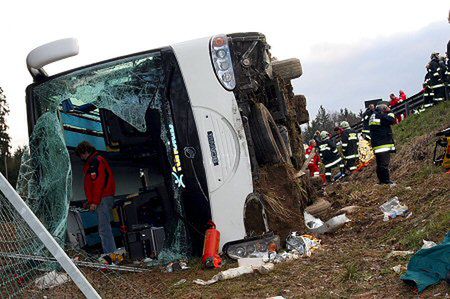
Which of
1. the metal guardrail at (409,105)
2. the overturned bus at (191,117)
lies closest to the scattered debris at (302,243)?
the overturned bus at (191,117)

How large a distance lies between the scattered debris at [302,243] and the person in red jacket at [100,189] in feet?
7.50

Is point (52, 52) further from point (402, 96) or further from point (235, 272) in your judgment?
point (402, 96)

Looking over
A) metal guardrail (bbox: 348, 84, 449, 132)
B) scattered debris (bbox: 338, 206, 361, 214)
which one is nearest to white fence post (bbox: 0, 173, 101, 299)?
scattered debris (bbox: 338, 206, 361, 214)

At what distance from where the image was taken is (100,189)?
24.2 ft

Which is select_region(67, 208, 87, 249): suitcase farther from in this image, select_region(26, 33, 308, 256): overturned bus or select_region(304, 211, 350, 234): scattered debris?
select_region(304, 211, 350, 234): scattered debris

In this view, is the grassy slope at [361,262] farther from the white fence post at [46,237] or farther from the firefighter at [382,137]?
the firefighter at [382,137]

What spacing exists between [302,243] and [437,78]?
12.2m

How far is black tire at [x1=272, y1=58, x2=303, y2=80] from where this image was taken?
Answer: 759cm

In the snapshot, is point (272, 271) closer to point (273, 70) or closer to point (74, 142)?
point (273, 70)

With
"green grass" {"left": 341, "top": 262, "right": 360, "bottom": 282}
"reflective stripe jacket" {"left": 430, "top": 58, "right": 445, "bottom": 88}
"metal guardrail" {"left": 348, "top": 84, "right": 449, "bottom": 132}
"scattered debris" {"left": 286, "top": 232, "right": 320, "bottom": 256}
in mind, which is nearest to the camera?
"green grass" {"left": 341, "top": 262, "right": 360, "bottom": 282}

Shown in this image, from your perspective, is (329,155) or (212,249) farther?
(329,155)

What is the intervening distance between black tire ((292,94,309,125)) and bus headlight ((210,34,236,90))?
2458 mm

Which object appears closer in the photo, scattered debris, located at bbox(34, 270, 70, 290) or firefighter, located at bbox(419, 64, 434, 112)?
scattered debris, located at bbox(34, 270, 70, 290)

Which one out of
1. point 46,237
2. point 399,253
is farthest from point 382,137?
point 46,237
